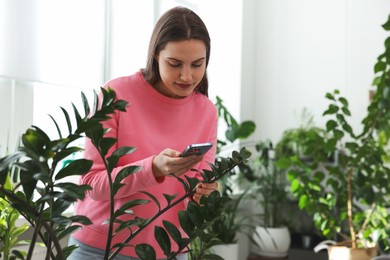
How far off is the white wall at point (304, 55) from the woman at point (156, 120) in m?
3.14

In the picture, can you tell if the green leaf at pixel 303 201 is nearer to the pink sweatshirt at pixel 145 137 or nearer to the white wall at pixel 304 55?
the white wall at pixel 304 55

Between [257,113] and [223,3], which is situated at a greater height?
[223,3]

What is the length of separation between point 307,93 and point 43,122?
258cm

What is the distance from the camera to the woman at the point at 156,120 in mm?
1763

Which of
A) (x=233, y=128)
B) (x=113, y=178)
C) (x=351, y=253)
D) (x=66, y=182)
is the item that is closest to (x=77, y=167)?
(x=66, y=182)

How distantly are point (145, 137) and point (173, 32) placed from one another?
323 millimetres

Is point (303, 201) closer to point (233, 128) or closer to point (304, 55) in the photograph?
point (233, 128)

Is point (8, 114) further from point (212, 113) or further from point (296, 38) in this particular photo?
point (296, 38)

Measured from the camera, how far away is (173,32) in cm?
178

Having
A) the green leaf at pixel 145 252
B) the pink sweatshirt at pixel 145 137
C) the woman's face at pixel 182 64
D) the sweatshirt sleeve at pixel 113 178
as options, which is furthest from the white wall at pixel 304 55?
the green leaf at pixel 145 252

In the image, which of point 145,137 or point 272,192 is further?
point 272,192

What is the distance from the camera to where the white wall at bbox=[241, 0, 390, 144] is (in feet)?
16.0

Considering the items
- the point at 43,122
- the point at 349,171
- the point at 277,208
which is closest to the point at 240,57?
the point at 277,208

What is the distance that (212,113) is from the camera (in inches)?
79.0
